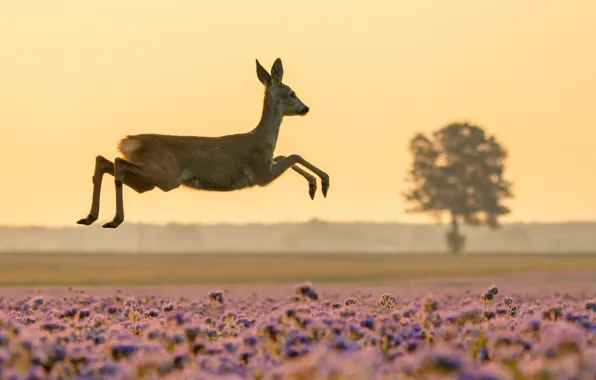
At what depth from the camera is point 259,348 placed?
847 centimetres

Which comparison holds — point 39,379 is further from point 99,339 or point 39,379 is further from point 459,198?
point 459,198

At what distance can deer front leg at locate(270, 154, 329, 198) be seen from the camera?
16781mm

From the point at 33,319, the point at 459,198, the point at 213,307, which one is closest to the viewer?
the point at 33,319

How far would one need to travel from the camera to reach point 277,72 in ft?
55.9

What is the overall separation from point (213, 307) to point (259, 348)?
20.7ft

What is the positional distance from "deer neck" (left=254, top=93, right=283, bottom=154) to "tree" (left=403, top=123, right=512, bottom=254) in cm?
10057

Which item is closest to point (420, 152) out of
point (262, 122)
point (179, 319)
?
point (262, 122)

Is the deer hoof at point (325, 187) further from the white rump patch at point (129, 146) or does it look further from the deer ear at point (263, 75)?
the white rump patch at point (129, 146)

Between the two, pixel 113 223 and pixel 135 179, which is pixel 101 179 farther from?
pixel 113 223

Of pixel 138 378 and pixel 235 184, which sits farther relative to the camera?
pixel 235 184

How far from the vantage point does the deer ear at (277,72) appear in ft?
55.6

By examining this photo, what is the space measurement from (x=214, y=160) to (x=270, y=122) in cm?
165

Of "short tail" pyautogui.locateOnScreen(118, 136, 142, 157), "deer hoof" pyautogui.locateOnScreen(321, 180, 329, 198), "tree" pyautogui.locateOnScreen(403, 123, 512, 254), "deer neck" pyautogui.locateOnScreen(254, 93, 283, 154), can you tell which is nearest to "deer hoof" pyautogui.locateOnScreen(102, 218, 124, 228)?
"short tail" pyautogui.locateOnScreen(118, 136, 142, 157)

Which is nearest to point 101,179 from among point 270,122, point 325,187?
point 270,122
